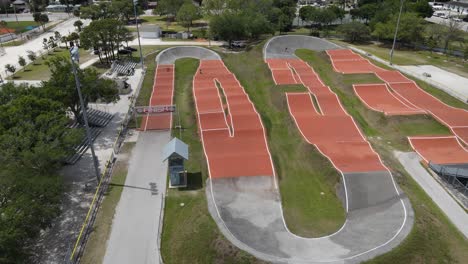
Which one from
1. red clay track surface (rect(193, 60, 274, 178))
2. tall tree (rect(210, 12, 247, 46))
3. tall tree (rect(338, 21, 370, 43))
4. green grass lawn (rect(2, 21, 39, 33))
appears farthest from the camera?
green grass lawn (rect(2, 21, 39, 33))

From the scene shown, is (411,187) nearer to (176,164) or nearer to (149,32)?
(176,164)

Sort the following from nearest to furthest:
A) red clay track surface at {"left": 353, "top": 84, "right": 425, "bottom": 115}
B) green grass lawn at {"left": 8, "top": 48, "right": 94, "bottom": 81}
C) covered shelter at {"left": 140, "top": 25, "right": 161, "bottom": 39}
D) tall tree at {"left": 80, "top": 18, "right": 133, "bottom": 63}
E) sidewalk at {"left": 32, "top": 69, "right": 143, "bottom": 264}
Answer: sidewalk at {"left": 32, "top": 69, "right": 143, "bottom": 264} < red clay track surface at {"left": 353, "top": 84, "right": 425, "bottom": 115} < green grass lawn at {"left": 8, "top": 48, "right": 94, "bottom": 81} < tall tree at {"left": 80, "top": 18, "right": 133, "bottom": 63} < covered shelter at {"left": 140, "top": 25, "right": 161, "bottom": 39}

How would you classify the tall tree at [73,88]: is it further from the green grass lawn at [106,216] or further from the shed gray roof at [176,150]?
the shed gray roof at [176,150]

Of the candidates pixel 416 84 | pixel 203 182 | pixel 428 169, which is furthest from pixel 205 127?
pixel 416 84

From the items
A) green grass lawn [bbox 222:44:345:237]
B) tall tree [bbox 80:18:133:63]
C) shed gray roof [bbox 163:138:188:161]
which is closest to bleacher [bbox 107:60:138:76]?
tall tree [bbox 80:18:133:63]

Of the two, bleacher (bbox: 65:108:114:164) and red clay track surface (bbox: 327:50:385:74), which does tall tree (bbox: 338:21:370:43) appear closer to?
red clay track surface (bbox: 327:50:385:74)

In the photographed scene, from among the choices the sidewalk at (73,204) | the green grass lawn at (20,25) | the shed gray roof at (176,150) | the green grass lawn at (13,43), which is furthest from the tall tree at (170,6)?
the shed gray roof at (176,150)
